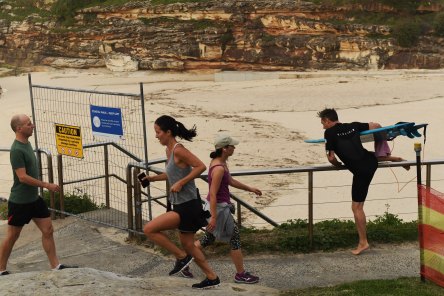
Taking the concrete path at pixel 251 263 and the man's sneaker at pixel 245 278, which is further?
the concrete path at pixel 251 263

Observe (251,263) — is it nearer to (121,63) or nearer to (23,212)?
(23,212)

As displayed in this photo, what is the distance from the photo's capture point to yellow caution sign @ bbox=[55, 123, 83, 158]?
9.23 m

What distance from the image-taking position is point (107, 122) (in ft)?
29.1

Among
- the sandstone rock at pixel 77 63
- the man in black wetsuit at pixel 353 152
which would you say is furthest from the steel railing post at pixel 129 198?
the sandstone rock at pixel 77 63

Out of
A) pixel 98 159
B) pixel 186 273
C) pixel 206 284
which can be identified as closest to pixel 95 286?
pixel 206 284

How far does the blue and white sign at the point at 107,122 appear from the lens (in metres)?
8.77

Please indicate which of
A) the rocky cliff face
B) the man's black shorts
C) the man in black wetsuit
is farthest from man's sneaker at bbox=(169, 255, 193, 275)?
the rocky cliff face

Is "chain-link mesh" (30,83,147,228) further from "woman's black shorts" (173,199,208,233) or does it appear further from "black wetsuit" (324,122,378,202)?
"black wetsuit" (324,122,378,202)

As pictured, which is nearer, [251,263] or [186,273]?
[186,273]

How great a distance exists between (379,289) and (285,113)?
22174mm

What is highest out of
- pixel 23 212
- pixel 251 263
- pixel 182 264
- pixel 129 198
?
pixel 23 212

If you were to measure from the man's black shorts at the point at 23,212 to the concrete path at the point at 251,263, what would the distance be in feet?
2.30

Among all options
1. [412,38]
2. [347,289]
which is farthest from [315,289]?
[412,38]

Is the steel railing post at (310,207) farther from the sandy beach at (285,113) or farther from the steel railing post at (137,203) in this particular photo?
the sandy beach at (285,113)
